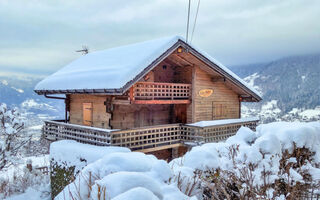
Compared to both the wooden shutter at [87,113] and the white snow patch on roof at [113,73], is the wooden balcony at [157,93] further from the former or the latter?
the wooden shutter at [87,113]

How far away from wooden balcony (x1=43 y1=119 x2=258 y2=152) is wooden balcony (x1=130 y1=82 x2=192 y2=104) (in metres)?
1.46

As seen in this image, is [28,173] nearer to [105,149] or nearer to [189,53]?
[105,149]

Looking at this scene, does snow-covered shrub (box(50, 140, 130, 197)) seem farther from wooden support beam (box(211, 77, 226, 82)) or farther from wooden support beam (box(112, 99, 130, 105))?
wooden support beam (box(211, 77, 226, 82))

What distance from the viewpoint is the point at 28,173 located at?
16.8m

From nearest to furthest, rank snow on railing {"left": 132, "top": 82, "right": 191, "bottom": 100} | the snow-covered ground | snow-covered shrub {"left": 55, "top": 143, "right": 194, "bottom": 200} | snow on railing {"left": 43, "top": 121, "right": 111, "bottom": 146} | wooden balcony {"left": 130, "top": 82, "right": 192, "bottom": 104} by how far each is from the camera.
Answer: snow-covered shrub {"left": 55, "top": 143, "right": 194, "bottom": 200} → the snow-covered ground → snow on railing {"left": 43, "top": 121, "right": 111, "bottom": 146} → wooden balcony {"left": 130, "top": 82, "right": 192, "bottom": 104} → snow on railing {"left": 132, "top": 82, "right": 191, "bottom": 100}

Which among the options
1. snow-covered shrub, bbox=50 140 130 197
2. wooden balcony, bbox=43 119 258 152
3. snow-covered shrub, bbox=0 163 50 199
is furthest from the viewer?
snow-covered shrub, bbox=0 163 50 199

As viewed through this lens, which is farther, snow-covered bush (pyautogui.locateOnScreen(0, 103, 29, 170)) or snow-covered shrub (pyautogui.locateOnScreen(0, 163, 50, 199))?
snow-covered shrub (pyautogui.locateOnScreen(0, 163, 50, 199))

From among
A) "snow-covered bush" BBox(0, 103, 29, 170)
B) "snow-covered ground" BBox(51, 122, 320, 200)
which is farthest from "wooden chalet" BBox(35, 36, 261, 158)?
"snow-covered ground" BBox(51, 122, 320, 200)

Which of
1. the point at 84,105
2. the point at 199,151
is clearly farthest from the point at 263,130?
the point at 84,105

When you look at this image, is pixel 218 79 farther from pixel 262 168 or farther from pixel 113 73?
pixel 262 168

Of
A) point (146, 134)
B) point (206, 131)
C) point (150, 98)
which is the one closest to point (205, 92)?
point (206, 131)

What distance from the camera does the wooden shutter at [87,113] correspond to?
14104mm

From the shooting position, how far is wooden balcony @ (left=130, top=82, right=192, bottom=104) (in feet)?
39.6

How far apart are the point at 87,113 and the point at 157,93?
4.78 metres
